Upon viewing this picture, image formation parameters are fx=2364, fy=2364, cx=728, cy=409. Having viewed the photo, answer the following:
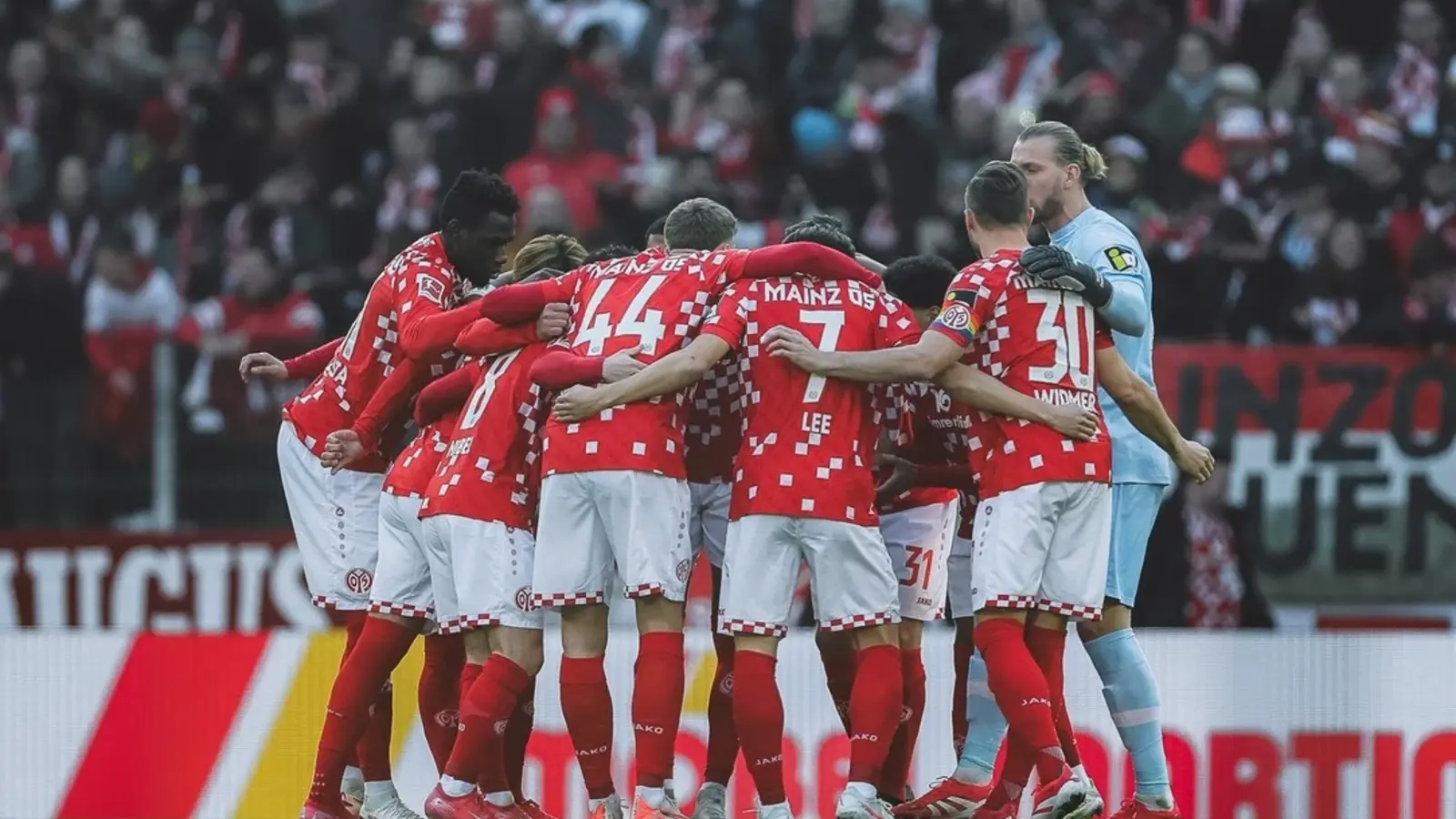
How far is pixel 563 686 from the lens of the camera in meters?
8.48

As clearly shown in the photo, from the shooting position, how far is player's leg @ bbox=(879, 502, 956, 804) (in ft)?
29.8

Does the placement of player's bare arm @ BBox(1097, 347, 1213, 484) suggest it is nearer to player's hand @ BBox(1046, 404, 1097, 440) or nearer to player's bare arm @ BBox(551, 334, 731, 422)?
player's hand @ BBox(1046, 404, 1097, 440)

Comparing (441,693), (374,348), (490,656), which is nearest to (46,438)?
(374,348)

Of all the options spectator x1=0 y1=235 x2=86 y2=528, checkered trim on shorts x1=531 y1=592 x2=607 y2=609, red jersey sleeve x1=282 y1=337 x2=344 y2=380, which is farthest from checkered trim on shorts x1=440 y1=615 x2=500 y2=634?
spectator x1=0 y1=235 x2=86 y2=528

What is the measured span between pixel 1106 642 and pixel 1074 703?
8.40 feet

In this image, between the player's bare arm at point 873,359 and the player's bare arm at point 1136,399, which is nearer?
the player's bare arm at point 873,359

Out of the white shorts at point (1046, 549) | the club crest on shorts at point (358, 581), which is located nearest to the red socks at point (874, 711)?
the white shorts at point (1046, 549)

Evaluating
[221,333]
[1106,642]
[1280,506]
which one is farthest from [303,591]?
[1106,642]

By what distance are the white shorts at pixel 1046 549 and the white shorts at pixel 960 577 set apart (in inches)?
34.3

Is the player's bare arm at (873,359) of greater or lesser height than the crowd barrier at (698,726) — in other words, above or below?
above

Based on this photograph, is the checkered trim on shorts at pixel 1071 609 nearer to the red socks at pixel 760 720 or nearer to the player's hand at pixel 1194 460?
the player's hand at pixel 1194 460

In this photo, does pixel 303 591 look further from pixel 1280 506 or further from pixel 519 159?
pixel 1280 506

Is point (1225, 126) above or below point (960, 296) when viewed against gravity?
above

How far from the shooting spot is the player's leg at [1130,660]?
8.66 m
